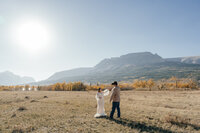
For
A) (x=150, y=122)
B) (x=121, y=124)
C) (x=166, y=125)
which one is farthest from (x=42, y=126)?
(x=166, y=125)

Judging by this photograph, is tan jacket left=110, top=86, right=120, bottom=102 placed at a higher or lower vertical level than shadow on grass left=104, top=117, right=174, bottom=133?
higher

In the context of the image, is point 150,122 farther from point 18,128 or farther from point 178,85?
point 178,85

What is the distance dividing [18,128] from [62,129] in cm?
266

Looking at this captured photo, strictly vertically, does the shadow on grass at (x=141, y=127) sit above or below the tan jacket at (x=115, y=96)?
below

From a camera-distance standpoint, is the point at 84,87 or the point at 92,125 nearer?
the point at 92,125

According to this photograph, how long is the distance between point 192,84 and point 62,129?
165ft

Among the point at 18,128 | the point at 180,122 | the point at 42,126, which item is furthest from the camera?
the point at 180,122

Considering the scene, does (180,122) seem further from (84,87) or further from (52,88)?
(52,88)

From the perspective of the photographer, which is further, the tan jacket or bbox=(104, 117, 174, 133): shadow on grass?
the tan jacket

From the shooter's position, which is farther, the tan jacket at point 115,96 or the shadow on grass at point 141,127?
the tan jacket at point 115,96

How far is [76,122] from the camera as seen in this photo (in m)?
10.3

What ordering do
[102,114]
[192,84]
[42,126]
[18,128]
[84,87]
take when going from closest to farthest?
[18,128] → [42,126] → [102,114] → [192,84] → [84,87]

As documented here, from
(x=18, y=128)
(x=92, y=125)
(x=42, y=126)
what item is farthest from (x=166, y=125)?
(x=18, y=128)

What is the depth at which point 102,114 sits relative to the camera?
11711 millimetres
